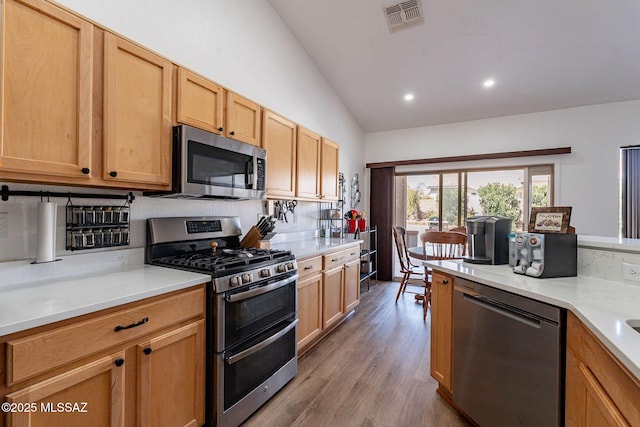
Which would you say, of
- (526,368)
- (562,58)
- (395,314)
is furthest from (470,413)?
(562,58)

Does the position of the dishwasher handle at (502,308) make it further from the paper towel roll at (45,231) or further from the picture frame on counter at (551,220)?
the paper towel roll at (45,231)

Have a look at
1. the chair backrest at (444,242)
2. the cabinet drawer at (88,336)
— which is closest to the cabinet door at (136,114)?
the cabinet drawer at (88,336)

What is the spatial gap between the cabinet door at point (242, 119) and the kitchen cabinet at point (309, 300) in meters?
1.11

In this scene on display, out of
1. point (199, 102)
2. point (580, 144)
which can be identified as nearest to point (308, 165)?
point (199, 102)

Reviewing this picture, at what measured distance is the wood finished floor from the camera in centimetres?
179

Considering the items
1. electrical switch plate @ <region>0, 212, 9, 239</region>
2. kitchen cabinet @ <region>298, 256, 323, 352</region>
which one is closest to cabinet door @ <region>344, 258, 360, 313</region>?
kitchen cabinet @ <region>298, 256, 323, 352</region>

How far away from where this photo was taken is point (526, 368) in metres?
1.35

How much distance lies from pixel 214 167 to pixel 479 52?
3.21 meters

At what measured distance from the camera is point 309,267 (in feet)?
8.32

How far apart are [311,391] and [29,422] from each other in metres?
1.51

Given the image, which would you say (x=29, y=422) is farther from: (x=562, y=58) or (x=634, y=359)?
(x=562, y=58)

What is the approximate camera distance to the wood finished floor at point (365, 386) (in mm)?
1787

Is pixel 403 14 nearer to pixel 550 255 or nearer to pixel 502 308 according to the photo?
pixel 550 255

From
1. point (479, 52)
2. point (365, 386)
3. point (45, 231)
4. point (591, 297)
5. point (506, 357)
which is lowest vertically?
point (365, 386)
